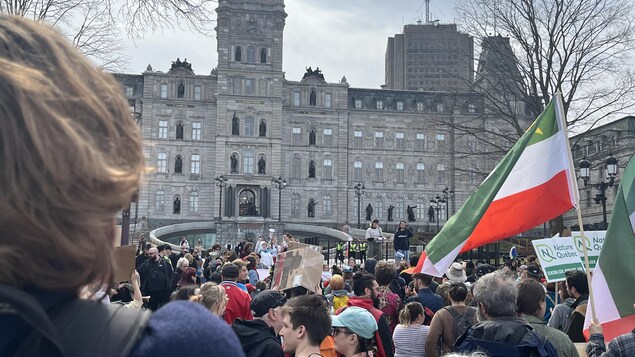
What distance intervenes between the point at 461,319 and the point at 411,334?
1.82 feet

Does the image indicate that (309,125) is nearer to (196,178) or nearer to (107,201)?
(196,178)

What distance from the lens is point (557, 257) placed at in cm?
863

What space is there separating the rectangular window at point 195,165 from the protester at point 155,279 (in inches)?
2019

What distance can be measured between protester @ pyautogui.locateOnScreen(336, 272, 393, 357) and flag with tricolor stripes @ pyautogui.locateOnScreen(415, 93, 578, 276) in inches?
27.9

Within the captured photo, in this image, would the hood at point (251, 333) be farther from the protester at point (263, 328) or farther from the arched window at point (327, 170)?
the arched window at point (327, 170)

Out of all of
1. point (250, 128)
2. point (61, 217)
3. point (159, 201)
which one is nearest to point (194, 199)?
point (159, 201)

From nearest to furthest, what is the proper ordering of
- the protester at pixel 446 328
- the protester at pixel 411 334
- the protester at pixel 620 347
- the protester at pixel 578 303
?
the protester at pixel 620 347
the protester at pixel 446 328
the protester at pixel 578 303
the protester at pixel 411 334

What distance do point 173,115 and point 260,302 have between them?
5951 centimetres

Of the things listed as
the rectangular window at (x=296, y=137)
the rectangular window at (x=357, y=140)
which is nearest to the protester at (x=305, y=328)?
the rectangular window at (x=296, y=137)

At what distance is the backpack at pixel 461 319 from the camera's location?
5.96 meters

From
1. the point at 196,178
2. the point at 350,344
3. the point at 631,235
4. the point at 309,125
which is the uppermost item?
the point at 309,125

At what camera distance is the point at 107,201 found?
3.71 ft

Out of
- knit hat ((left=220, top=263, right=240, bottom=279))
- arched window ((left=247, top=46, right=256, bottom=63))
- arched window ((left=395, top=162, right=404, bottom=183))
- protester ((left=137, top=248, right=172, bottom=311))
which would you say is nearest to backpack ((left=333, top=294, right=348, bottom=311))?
knit hat ((left=220, top=263, right=240, bottom=279))

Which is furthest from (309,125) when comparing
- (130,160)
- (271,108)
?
(130,160)
